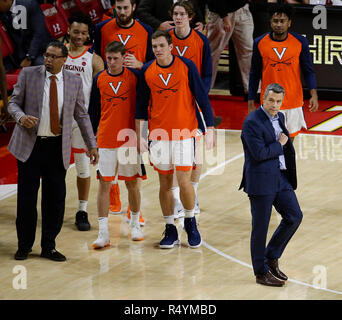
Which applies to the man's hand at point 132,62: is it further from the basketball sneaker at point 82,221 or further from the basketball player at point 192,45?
the basketball sneaker at point 82,221

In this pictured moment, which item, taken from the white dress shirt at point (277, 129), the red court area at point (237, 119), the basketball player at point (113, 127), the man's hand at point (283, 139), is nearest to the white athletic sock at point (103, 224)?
the basketball player at point (113, 127)

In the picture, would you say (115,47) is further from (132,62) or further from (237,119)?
(237,119)

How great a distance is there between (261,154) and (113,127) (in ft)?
5.64

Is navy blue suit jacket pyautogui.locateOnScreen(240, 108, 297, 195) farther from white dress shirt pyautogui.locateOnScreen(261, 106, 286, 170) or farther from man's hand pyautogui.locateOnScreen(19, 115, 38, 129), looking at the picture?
man's hand pyautogui.locateOnScreen(19, 115, 38, 129)

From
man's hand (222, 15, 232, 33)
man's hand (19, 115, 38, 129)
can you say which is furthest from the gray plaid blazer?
man's hand (222, 15, 232, 33)

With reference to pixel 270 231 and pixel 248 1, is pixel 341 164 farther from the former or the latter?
pixel 248 1

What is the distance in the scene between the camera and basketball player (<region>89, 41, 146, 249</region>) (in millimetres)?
8047

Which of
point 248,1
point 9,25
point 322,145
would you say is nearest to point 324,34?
point 248,1

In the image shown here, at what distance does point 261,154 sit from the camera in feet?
22.5

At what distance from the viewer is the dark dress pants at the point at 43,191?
767 centimetres

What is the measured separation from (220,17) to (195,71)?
16.9 ft

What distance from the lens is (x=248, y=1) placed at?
1345cm

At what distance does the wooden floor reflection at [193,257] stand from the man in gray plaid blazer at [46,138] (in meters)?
0.31

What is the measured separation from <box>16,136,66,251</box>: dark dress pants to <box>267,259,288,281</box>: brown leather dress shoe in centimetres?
185
